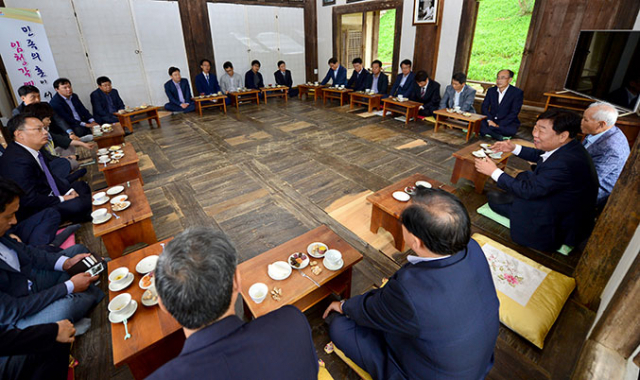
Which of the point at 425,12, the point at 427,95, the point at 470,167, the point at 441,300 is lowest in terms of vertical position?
the point at 470,167

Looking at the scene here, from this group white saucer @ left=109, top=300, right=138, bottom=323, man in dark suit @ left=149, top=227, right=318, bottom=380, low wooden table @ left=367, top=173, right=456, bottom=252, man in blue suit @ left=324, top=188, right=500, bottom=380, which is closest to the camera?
man in dark suit @ left=149, top=227, right=318, bottom=380

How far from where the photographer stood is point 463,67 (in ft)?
23.5

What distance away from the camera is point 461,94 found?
6184 millimetres

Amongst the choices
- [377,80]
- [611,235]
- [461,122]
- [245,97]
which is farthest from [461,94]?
[245,97]

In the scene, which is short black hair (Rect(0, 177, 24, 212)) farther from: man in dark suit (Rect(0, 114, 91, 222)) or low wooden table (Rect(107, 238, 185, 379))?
man in dark suit (Rect(0, 114, 91, 222))

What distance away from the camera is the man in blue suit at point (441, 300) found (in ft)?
4.04

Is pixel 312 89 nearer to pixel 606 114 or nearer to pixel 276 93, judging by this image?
pixel 276 93

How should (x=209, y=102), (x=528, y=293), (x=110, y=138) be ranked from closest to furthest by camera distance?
(x=528, y=293) → (x=110, y=138) → (x=209, y=102)

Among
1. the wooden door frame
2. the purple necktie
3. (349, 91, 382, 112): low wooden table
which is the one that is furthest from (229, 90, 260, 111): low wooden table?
the purple necktie

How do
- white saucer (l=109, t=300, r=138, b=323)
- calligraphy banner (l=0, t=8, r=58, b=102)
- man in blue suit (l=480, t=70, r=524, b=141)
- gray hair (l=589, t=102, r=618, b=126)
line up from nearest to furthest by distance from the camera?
white saucer (l=109, t=300, r=138, b=323)
gray hair (l=589, t=102, r=618, b=126)
calligraphy banner (l=0, t=8, r=58, b=102)
man in blue suit (l=480, t=70, r=524, b=141)

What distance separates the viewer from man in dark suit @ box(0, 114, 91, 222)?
2.82 m

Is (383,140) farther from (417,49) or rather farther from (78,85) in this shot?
(78,85)

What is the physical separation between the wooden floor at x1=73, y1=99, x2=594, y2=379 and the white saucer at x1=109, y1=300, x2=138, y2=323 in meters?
0.55

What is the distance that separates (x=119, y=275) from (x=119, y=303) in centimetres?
27
